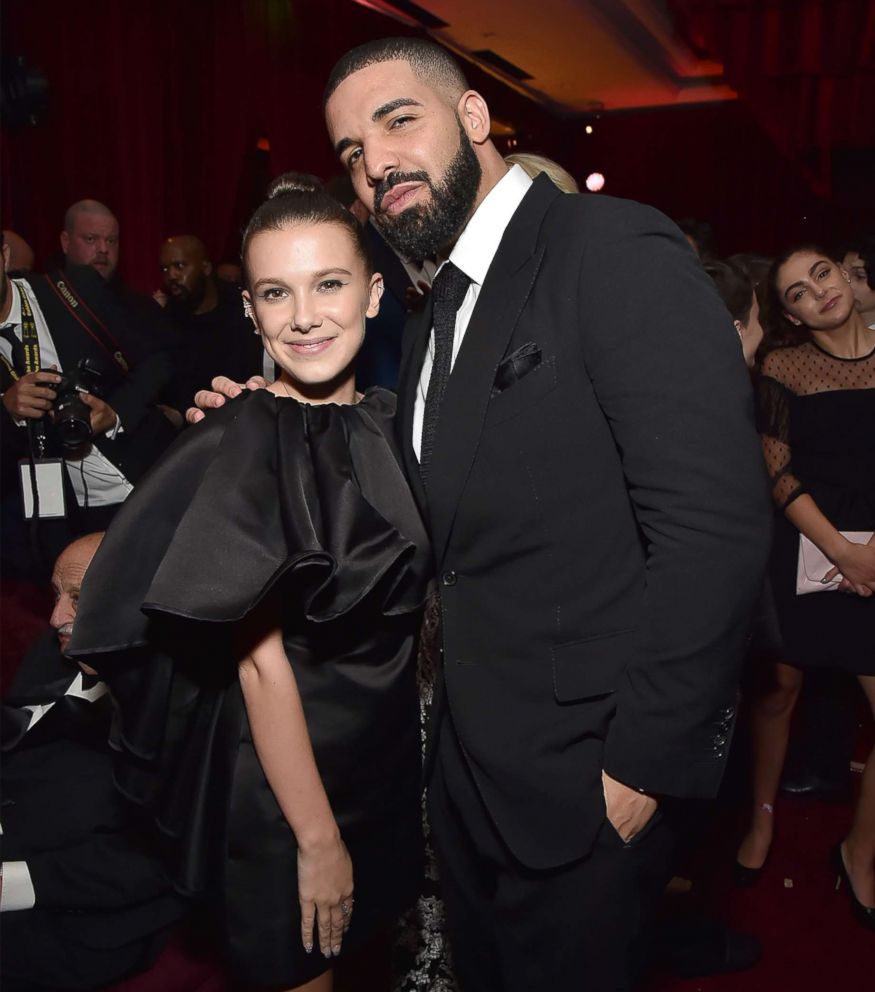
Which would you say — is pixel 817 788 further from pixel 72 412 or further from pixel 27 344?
pixel 27 344

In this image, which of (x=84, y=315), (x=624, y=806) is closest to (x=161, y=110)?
(x=84, y=315)

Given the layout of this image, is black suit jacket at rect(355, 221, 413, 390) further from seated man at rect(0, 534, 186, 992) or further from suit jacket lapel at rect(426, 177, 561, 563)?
suit jacket lapel at rect(426, 177, 561, 563)

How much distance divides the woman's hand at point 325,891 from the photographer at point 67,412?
4.70ft

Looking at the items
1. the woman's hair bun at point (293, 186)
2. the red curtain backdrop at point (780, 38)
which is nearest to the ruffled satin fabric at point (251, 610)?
the woman's hair bun at point (293, 186)

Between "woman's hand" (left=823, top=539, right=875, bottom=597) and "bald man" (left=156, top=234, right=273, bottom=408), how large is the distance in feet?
6.69

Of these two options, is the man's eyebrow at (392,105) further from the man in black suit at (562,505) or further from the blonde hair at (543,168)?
the blonde hair at (543,168)

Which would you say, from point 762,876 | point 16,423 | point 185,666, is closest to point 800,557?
point 762,876

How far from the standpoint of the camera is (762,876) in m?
2.63

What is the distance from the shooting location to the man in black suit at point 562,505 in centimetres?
110

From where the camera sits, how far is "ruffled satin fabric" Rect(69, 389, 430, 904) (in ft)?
3.94

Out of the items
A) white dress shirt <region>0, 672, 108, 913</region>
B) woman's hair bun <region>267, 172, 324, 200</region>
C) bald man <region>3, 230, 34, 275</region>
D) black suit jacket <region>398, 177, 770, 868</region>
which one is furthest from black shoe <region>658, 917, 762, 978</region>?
bald man <region>3, 230, 34, 275</region>

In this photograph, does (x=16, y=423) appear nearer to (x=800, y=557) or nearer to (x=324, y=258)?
(x=324, y=258)

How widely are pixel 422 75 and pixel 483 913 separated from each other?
50.1 inches

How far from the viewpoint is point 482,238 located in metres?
1.33
